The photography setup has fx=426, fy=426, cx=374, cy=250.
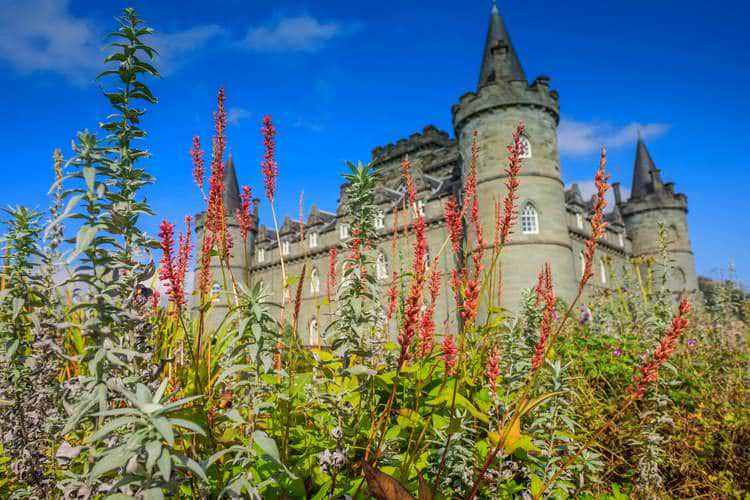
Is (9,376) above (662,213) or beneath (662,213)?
beneath

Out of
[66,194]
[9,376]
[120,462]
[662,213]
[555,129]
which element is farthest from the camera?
[662,213]

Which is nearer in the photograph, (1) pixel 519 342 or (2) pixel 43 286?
→ (2) pixel 43 286

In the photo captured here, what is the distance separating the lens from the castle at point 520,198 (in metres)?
19.5

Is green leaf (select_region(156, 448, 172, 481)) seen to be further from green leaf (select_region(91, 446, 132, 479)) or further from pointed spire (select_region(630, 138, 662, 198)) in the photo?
pointed spire (select_region(630, 138, 662, 198))

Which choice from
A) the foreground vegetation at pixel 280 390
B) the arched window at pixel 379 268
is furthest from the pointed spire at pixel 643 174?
the arched window at pixel 379 268

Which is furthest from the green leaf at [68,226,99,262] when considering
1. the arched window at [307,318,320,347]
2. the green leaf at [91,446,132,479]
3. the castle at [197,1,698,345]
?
the castle at [197,1,698,345]

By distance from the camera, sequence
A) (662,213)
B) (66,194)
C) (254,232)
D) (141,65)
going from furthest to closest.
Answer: (254,232)
(662,213)
(141,65)
(66,194)

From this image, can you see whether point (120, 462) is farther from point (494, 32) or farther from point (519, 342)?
point (494, 32)

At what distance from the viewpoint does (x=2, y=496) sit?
2461 mm

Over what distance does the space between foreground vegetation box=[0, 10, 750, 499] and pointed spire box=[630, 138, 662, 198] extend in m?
33.9

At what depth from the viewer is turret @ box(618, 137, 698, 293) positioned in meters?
30.6

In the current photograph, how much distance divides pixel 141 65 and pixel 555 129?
2271 cm

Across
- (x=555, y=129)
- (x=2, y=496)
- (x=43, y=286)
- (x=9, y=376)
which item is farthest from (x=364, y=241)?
(x=555, y=129)

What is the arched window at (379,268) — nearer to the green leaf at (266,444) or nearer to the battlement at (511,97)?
the green leaf at (266,444)
